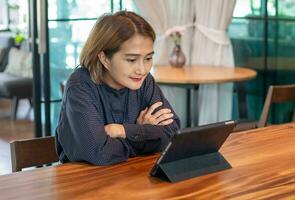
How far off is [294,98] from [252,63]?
1734mm

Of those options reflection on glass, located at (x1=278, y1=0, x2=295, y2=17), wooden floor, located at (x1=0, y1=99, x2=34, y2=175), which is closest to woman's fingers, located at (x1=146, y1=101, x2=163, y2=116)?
wooden floor, located at (x1=0, y1=99, x2=34, y2=175)

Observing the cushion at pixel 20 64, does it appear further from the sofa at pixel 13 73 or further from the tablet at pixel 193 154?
the tablet at pixel 193 154

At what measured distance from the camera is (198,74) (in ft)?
12.6

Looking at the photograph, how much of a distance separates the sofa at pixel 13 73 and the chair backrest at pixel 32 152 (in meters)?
4.47

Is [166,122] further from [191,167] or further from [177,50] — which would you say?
[177,50]

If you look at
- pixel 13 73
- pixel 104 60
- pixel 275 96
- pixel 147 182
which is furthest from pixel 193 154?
pixel 13 73

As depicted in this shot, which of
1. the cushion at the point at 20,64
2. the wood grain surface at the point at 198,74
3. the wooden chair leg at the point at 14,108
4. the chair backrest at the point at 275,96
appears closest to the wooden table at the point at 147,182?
the chair backrest at the point at 275,96

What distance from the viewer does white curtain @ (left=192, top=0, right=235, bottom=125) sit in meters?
4.38

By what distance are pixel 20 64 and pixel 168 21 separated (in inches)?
112

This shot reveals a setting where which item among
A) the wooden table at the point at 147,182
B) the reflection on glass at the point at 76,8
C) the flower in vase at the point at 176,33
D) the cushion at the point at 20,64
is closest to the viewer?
the wooden table at the point at 147,182

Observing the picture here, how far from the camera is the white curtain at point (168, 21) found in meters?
4.29

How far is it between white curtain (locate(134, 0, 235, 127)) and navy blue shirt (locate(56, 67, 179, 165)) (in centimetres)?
241

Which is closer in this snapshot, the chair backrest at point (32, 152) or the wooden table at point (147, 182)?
the wooden table at point (147, 182)

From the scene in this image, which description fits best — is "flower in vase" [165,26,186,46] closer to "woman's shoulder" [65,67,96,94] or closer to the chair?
the chair
